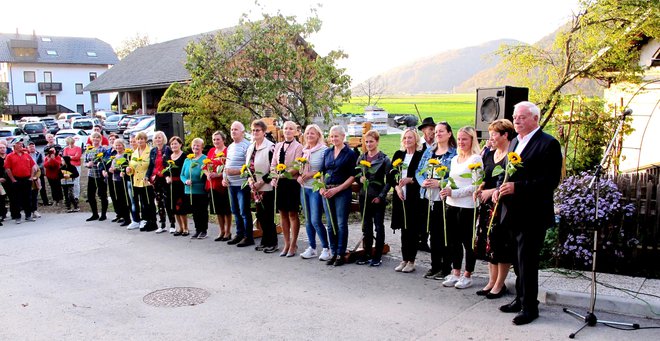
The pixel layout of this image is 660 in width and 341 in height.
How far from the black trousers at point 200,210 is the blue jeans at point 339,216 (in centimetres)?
288

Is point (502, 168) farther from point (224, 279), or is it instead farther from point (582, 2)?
point (582, 2)

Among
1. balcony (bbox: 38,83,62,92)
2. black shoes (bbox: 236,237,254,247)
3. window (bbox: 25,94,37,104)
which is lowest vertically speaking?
black shoes (bbox: 236,237,254,247)

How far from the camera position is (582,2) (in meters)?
10.8

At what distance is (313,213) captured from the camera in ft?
25.6

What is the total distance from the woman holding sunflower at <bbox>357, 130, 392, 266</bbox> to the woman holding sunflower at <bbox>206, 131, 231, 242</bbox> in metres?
2.77

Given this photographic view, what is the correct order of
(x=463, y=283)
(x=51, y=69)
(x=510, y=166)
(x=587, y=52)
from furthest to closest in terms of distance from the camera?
(x=51, y=69) → (x=587, y=52) → (x=463, y=283) → (x=510, y=166)

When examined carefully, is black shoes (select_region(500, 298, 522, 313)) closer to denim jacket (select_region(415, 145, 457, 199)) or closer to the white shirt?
the white shirt

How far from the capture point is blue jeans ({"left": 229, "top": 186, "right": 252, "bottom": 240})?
8750 millimetres

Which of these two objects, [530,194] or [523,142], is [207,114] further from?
[530,194]

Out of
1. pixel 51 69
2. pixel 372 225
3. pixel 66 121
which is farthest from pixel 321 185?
pixel 51 69

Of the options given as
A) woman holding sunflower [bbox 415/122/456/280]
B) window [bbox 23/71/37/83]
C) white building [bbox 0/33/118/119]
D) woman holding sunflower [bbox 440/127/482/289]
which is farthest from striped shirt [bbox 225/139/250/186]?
window [bbox 23/71/37/83]

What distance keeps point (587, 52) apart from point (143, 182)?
921cm

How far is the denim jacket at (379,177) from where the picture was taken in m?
7.22

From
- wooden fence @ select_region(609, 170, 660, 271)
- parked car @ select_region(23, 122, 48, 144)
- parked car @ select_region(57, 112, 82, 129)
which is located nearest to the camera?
wooden fence @ select_region(609, 170, 660, 271)
